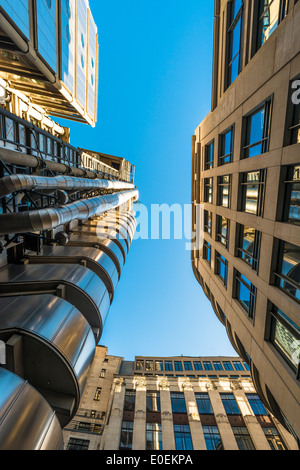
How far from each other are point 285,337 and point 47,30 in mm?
35731

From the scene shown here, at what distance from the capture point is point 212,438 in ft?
86.3

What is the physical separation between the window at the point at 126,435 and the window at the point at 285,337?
28053 mm

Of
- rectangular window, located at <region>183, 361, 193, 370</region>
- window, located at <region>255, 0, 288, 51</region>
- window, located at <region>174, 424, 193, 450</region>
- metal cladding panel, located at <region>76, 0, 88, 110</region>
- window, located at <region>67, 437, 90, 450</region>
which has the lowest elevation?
rectangular window, located at <region>183, 361, 193, 370</region>

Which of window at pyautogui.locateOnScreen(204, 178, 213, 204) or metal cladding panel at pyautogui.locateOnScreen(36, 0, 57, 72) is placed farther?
metal cladding panel at pyautogui.locateOnScreen(36, 0, 57, 72)

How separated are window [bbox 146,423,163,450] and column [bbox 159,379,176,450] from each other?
61cm

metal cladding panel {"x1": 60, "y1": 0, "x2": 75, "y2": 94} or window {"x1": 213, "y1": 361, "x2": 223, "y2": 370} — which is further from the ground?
metal cladding panel {"x1": 60, "y1": 0, "x2": 75, "y2": 94}

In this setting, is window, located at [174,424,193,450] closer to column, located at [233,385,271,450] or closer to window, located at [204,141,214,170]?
column, located at [233,385,271,450]

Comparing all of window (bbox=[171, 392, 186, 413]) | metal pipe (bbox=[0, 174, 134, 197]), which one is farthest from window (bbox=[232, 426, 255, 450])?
metal pipe (bbox=[0, 174, 134, 197])

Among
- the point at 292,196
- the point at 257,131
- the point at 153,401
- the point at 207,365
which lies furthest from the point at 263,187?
the point at 207,365

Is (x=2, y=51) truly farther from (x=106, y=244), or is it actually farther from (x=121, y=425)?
(x=121, y=425)

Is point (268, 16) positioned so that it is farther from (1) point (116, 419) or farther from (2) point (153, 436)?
(1) point (116, 419)

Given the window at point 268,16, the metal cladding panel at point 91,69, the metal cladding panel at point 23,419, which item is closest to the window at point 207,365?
the metal cladding panel at point 23,419

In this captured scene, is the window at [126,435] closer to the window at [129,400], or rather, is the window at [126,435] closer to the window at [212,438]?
the window at [129,400]

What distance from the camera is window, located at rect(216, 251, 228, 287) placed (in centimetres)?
1648
